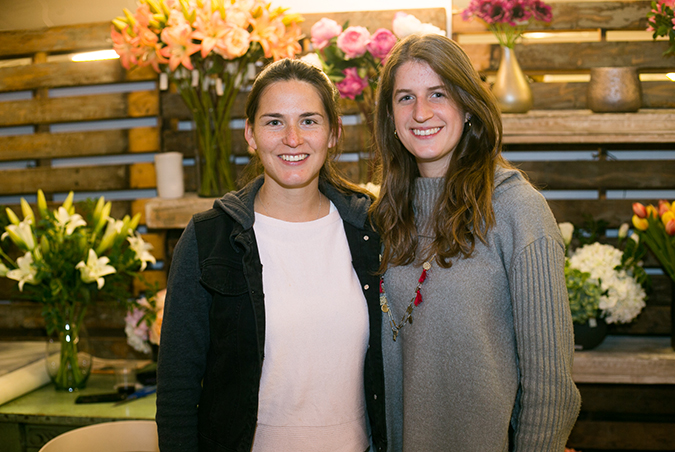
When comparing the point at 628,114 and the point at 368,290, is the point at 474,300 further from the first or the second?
the point at 628,114

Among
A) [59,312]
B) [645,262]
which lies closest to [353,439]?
[59,312]

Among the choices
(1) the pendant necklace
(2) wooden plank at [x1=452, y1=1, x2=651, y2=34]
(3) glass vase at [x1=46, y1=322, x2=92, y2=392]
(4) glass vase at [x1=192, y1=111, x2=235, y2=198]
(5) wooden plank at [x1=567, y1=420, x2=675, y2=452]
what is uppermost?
(2) wooden plank at [x1=452, y1=1, x2=651, y2=34]

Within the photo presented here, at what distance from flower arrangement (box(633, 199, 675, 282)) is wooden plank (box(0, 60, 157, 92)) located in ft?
6.18

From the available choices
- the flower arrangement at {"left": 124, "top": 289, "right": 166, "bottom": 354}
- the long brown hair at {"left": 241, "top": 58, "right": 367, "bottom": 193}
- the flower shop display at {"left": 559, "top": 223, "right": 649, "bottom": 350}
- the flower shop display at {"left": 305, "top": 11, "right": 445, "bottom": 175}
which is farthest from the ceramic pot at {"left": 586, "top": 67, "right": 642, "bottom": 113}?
the flower arrangement at {"left": 124, "top": 289, "right": 166, "bottom": 354}

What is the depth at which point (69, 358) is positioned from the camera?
6.66ft

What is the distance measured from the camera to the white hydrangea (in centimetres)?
185

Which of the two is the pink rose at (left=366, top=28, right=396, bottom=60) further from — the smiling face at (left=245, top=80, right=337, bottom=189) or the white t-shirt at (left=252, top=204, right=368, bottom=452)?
the white t-shirt at (left=252, top=204, right=368, bottom=452)

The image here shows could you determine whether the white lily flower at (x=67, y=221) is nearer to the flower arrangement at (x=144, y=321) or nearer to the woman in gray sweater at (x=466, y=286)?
the flower arrangement at (x=144, y=321)

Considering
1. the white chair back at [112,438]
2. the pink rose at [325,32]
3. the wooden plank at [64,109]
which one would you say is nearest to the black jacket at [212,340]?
the white chair back at [112,438]

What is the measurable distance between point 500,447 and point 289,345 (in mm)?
520

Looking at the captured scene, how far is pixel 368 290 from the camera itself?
1351 millimetres

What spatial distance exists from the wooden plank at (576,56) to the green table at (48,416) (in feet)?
5.67

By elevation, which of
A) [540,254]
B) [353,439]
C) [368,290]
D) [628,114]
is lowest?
[353,439]

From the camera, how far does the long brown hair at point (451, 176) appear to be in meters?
1.25
